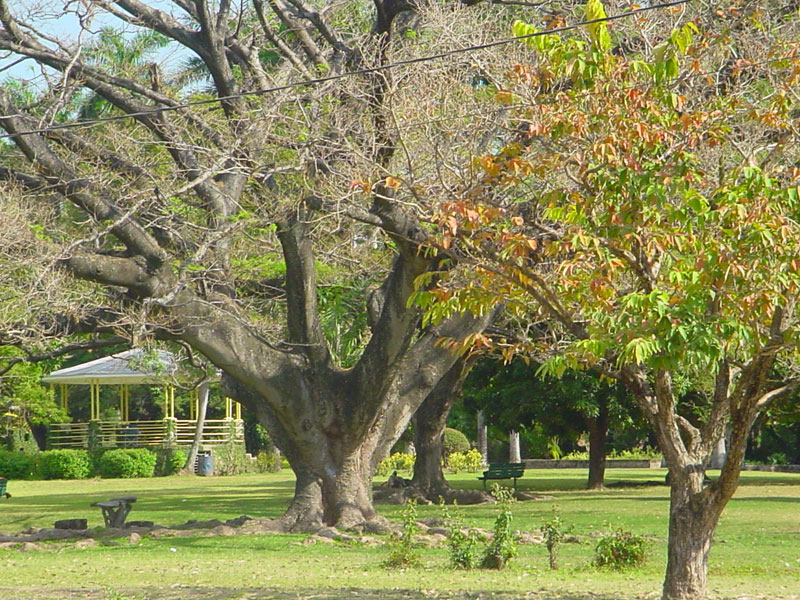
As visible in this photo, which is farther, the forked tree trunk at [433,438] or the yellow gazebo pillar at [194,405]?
the yellow gazebo pillar at [194,405]

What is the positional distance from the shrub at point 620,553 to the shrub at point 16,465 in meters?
35.2

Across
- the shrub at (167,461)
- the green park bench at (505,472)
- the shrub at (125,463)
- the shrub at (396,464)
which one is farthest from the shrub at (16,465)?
the green park bench at (505,472)

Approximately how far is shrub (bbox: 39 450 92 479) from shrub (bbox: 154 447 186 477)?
9.00ft

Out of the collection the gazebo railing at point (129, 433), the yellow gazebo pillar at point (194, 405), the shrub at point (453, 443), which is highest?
the yellow gazebo pillar at point (194, 405)

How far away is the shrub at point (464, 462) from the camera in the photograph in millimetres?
42312

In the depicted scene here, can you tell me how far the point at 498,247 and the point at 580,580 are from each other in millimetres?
4360

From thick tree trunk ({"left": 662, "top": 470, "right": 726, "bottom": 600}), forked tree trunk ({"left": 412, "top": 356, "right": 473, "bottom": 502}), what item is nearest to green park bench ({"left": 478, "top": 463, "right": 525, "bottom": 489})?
forked tree trunk ({"left": 412, "top": 356, "right": 473, "bottom": 502})

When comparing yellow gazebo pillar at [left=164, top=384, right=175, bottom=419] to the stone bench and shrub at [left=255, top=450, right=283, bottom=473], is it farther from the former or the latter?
the stone bench

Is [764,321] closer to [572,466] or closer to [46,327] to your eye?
[46,327]

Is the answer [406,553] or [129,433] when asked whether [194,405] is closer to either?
[129,433]

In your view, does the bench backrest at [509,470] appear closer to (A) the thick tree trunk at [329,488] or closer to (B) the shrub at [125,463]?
(A) the thick tree trunk at [329,488]

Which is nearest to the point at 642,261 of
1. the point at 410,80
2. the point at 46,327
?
the point at 410,80

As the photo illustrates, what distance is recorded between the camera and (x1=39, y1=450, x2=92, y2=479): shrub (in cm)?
4197

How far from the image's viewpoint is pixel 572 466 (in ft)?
149
